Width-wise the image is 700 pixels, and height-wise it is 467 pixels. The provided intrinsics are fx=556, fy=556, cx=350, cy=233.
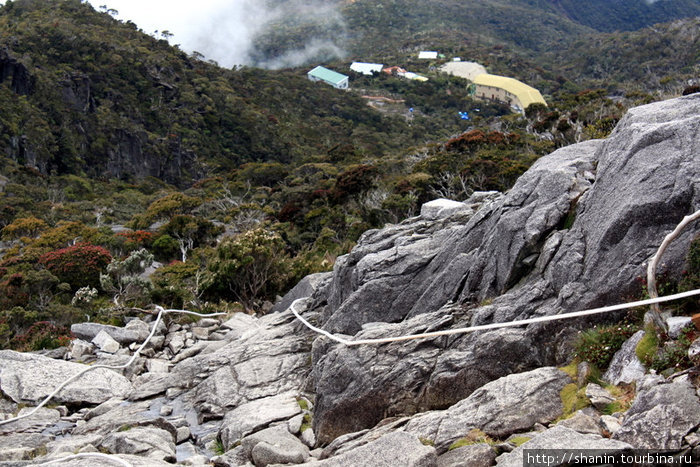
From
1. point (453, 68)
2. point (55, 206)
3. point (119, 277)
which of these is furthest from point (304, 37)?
point (119, 277)

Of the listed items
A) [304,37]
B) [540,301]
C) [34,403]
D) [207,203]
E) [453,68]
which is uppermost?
[304,37]

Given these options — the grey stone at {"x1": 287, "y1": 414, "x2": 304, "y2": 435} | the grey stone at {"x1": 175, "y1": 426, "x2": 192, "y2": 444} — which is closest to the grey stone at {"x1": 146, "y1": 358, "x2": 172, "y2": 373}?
the grey stone at {"x1": 175, "y1": 426, "x2": 192, "y2": 444}

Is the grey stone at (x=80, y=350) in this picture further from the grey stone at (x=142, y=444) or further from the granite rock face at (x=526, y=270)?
the granite rock face at (x=526, y=270)

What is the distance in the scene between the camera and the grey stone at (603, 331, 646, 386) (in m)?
5.90

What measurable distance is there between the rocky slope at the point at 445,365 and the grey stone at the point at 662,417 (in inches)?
0.5

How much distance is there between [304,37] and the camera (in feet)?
641

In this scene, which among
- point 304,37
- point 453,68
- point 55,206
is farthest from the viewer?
point 304,37

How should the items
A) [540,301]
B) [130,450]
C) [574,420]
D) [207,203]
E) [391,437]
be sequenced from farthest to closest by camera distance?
[207,203]
[130,450]
[540,301]
[391,437]
[574,420]

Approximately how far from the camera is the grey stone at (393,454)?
5.61 meters

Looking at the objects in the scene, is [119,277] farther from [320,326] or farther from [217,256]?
[320,326]

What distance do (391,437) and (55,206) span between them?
160ft

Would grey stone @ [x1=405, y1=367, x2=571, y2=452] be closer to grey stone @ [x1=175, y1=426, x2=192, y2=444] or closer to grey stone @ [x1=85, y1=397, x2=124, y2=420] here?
grey stone @ [x1=175, y1=426, x2=192, y2=444]

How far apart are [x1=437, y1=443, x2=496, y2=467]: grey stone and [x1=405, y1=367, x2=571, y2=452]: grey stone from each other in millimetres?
394

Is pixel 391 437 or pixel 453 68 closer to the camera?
pixel 391 437
